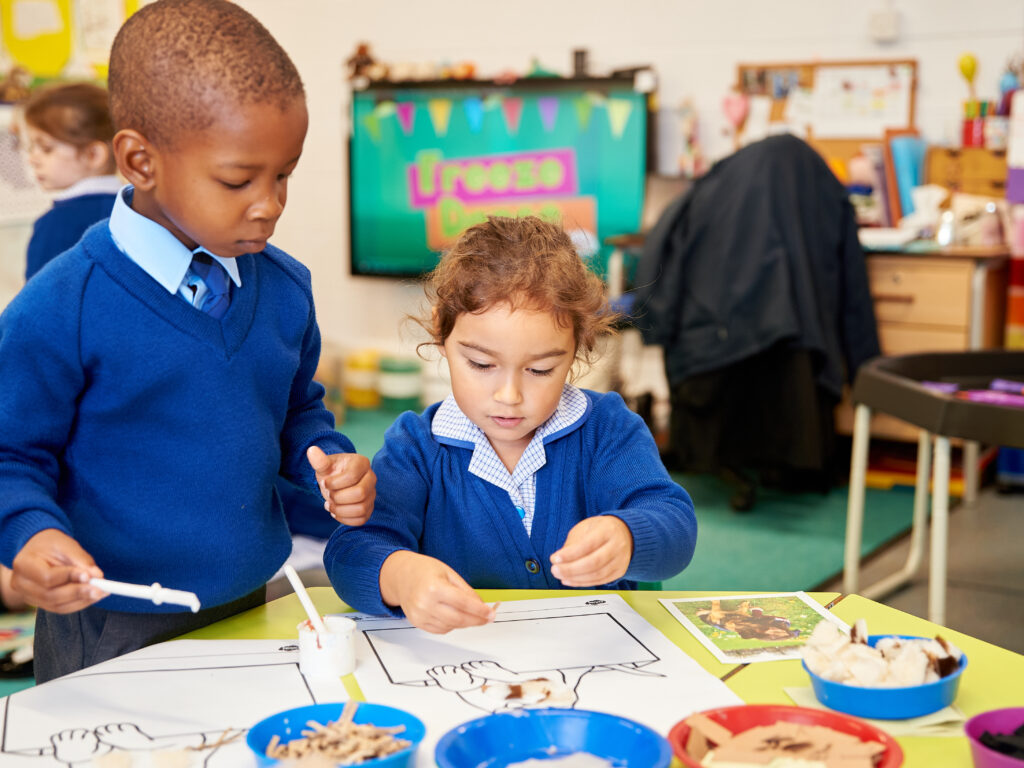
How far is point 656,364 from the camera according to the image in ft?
15.0

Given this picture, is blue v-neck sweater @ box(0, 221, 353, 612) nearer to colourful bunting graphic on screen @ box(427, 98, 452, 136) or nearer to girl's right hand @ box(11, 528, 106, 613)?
girl's right hand @ box(11, 528, 106, 613)

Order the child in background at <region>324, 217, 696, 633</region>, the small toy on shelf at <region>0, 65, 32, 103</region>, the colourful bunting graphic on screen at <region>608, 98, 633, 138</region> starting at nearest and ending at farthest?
the child in background at <region>324, 217, 696, 633</region>, the small toy on shelf at <region>0, 65, 32, 103</region>, the colourful bunting graphic on screen at <region>608, 98, 633, 138</region>

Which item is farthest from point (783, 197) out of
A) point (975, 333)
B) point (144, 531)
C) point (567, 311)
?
point (144, 531)

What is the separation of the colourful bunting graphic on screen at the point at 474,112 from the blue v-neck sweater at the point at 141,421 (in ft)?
12.3

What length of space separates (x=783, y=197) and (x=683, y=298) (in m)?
0.42

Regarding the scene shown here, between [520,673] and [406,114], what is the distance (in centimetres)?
427

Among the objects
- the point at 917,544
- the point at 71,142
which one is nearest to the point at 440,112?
the point at 71,142

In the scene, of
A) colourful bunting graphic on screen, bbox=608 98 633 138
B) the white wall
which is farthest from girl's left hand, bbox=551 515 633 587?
colourful bunting graphic on screen, bbox=608 98 633 138

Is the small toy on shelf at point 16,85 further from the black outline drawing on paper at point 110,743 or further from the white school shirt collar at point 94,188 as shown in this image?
the black outline drawing on paper at point 110,743

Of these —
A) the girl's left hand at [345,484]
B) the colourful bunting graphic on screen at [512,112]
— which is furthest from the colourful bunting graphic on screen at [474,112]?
the girl's left hand at [345,484]

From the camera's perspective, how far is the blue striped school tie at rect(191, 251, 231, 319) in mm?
1029

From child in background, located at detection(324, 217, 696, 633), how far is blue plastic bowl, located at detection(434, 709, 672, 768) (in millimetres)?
323

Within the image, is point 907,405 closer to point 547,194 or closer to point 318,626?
point 318,626

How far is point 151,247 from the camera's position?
99 cm
